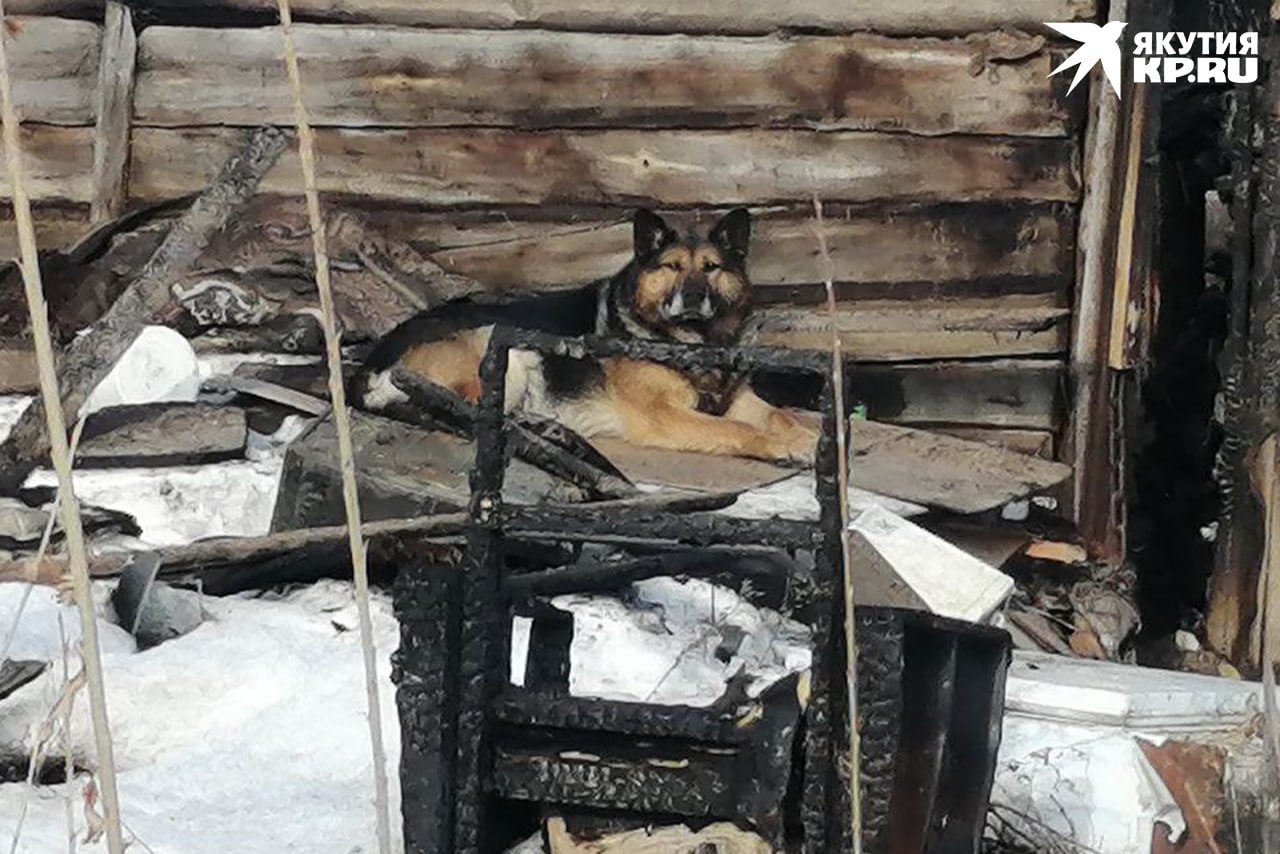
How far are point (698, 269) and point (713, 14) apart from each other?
89 centimetres

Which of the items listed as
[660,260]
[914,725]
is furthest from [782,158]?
[914,725]

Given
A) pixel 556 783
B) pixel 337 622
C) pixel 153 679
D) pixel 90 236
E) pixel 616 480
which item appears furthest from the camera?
pixel 90 236

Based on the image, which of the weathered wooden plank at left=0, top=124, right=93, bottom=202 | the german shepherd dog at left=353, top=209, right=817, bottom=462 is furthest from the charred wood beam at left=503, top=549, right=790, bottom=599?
the weathered wooden plank at left=0, top=124, right=93, bottom=202

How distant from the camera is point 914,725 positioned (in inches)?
111

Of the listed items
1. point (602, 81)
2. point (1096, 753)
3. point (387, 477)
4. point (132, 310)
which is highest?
point (602, 81)

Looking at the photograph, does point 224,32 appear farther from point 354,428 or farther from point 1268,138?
point 1268,138

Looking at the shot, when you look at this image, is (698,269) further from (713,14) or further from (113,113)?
(113,113)

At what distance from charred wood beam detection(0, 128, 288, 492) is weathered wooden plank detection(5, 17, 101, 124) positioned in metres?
0.97

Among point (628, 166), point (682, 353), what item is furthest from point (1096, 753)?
point (628, 166)

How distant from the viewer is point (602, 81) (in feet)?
20.8

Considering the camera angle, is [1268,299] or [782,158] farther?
[782,158]

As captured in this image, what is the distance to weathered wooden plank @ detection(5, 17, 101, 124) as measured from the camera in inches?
243

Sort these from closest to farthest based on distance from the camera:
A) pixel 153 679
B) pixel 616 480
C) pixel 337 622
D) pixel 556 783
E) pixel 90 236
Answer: pixel 556 783 → pixel 153 679 → pixel 337 622 → pixel 616 480 → pixel 90 236

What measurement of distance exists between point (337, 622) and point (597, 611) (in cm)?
62
